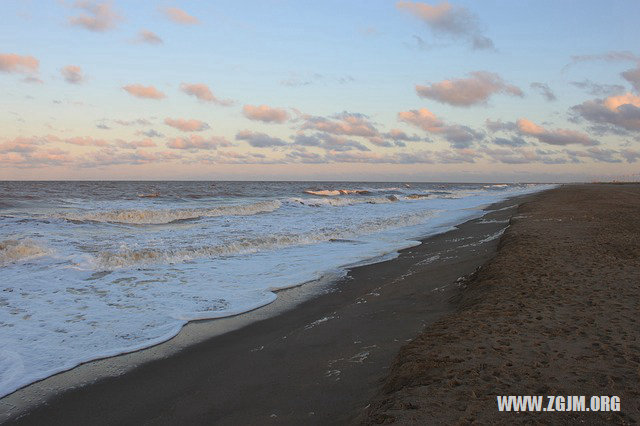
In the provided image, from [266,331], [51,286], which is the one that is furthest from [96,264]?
[266,331]

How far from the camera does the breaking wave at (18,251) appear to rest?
1090 centimetres

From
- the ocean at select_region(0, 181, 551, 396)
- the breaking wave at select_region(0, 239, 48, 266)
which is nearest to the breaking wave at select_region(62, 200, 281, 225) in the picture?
the ocean at select_region(0, 181, 551, 396)

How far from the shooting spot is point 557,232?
481 inches

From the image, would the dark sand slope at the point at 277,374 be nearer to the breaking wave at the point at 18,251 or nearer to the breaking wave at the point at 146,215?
the breaking wave at the point at 18,251

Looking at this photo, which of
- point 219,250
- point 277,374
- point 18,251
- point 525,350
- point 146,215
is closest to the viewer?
point 525,350

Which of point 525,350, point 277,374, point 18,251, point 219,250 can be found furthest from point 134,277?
point 525,350

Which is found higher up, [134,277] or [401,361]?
[401,361]

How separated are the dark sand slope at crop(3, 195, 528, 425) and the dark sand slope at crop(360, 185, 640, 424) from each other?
417 millimetres

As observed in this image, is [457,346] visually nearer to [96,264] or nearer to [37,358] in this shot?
[37,358]

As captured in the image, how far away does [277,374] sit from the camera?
4.44 m

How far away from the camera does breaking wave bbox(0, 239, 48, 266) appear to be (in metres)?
10.9

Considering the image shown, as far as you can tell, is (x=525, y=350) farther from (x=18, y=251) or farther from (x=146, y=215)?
(x=146, y=215)

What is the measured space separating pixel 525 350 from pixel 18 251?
12396 mm

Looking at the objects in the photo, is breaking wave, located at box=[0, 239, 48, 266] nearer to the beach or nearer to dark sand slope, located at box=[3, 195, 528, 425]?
the beach
